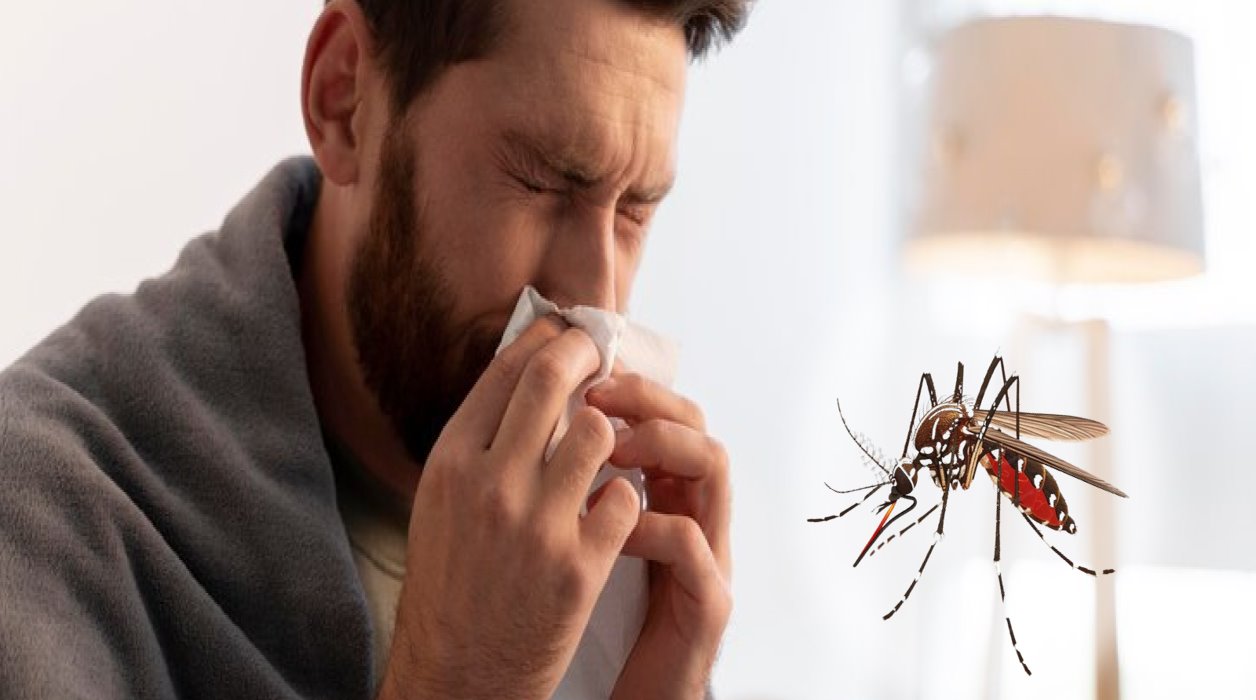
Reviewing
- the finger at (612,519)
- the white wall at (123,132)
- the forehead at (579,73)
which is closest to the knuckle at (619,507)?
the finger at (612,519)

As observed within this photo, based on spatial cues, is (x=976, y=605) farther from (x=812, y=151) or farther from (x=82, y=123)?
(x=82, y=123)

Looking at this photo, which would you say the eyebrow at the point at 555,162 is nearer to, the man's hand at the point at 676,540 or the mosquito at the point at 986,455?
the man's hand at the point at 676,540

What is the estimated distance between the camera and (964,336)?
9.19ft

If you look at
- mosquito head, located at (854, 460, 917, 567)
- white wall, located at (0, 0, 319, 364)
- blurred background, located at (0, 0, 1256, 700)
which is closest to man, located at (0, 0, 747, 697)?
blurred background, located at (0, 0, 1256, 700)

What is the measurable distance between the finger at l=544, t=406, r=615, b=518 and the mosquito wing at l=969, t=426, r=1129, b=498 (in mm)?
410

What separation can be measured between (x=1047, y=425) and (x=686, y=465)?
489 millimetres

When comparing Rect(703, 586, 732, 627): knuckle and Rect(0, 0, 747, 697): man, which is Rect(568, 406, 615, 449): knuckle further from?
Rect(703, 586, 732, 627): knuckle

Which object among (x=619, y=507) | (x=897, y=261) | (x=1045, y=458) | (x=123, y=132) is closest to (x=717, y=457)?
(x=619, y=507)

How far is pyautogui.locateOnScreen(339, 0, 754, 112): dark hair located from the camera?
44.9 inches

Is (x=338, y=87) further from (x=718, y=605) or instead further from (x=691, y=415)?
(x=718, y=605)

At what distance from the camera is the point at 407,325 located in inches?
46.8

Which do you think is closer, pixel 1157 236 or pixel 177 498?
pixel 1157 236

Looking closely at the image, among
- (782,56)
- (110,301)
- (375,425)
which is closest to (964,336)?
(782,56)

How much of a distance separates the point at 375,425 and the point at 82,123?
0.87 m
